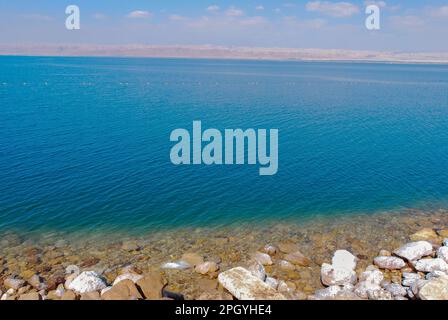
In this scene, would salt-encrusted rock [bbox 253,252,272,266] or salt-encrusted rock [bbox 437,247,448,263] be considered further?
salt-encrusted rock [bbox 253,252,272,266]

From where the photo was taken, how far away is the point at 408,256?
89.2 ft

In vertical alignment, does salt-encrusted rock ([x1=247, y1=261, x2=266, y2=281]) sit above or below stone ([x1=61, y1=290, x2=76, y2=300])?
above

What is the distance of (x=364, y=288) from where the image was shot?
23406mm

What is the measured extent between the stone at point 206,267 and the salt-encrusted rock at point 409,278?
12.5m

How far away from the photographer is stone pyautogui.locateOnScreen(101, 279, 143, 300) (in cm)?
2169

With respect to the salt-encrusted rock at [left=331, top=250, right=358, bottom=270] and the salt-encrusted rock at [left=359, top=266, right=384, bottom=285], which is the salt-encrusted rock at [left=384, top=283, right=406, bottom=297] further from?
the salt-encrusted rock at [left=331, top=250, right=358, bottom=270]

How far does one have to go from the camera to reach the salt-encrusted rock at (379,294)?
22.4m

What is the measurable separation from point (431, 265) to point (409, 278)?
237cm

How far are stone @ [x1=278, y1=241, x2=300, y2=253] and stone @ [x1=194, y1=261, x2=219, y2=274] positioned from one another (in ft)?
19.9

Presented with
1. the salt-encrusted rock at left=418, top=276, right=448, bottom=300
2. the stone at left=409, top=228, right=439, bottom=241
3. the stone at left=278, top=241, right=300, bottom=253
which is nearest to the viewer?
the salt-encrusted rock at left=418, top=276, right=448, bottom=300

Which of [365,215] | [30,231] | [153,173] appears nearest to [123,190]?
[153,173]

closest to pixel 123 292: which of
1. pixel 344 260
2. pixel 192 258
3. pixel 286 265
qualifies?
pixel 192 258

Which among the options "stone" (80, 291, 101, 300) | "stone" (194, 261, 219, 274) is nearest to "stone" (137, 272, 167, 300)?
"stone" (80, 291, 101, 300)
